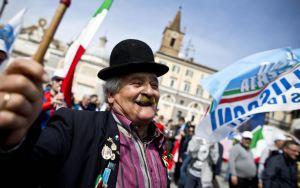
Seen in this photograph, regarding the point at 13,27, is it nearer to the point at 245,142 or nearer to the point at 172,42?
the point at 245,142

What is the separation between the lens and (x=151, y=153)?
6.88 feet

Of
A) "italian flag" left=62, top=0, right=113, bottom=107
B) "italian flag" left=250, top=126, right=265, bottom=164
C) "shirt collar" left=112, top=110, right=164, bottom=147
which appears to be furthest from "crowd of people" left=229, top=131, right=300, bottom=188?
"italian flag" left=62, top=0, right=113, bottom=107

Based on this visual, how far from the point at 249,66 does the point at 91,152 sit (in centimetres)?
318

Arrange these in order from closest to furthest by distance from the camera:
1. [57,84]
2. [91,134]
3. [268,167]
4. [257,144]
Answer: [91,134] < [57,84] < [268,167] < [257,144]

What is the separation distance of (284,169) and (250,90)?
7.60ft

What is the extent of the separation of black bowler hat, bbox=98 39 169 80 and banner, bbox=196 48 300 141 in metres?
2.04

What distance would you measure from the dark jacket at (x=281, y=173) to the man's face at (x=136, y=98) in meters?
4.21

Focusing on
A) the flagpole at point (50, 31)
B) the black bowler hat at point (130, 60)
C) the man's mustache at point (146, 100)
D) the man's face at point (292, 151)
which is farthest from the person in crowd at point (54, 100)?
the man's face at point (292, 151)

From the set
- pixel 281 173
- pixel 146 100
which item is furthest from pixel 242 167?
pixel 146 100

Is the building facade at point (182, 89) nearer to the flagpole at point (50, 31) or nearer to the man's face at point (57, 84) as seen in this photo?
the man's face at point (57, 84)

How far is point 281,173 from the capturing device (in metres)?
5.23

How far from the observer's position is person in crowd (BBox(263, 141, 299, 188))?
5176 mm

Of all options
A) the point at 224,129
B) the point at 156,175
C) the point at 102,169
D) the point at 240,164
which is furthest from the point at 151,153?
the point at 240,164

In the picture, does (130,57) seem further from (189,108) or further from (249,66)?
(189,108)
